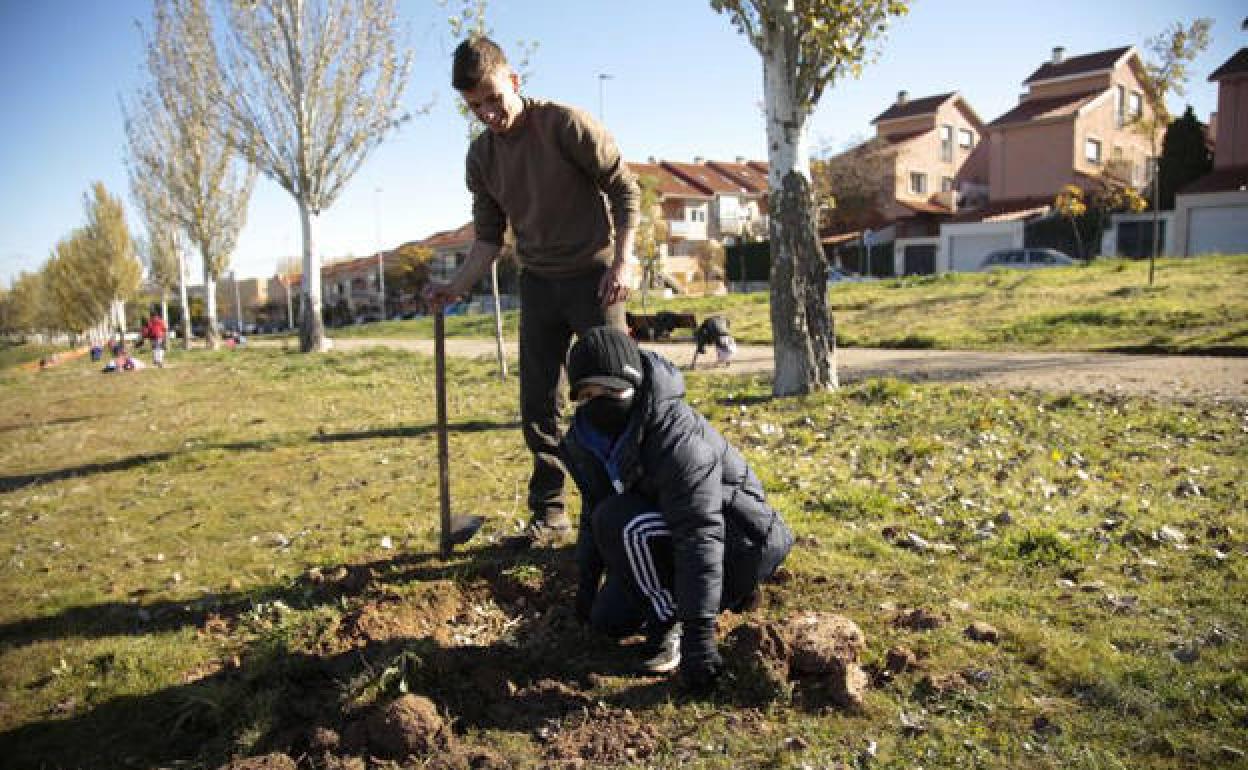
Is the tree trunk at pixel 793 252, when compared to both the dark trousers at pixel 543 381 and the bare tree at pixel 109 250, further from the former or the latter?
the bare tree at pixel 109 250

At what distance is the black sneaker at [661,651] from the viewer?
9.74 feet

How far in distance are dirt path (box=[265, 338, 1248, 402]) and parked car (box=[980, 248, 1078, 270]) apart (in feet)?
63.2

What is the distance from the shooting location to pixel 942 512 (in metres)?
4.71

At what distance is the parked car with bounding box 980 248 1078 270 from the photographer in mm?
28609

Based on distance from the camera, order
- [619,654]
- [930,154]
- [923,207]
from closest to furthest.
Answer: [619,654] < [923,207] < [930,154]

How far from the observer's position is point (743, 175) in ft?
209

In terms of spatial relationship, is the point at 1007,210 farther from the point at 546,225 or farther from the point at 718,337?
the point at 546,225

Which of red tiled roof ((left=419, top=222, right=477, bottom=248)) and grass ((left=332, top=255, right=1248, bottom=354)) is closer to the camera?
grass ((left=332, top=255, right=1248, bottom=354))

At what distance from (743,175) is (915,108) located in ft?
53.7

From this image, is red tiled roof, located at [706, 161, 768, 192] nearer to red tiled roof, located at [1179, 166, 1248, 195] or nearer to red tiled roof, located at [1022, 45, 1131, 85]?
red tiled roof, located at [1022, 45, 1131, 85]

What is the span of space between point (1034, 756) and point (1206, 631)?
1260 millimetres

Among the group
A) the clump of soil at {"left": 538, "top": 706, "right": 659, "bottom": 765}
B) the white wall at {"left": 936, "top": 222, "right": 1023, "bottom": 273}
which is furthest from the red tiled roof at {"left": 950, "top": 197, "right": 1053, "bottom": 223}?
the clump of soil at {"left": 538, "top": 706, "right": 659, "bottom": 765}

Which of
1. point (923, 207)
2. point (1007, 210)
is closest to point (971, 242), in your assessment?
point (1007, 210)

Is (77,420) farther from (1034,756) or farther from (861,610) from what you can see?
(1034,756)
